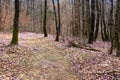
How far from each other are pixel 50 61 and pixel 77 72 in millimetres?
2966

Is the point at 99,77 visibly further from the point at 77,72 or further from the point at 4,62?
the point at 4,62

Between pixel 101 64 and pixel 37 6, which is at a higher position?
pixel 37 6

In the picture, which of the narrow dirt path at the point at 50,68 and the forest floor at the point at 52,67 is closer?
the forest floor at the point at 52,67

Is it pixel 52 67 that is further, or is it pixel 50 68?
pixel 52 67

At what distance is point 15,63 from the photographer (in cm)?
1347

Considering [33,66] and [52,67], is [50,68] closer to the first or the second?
[52,67]

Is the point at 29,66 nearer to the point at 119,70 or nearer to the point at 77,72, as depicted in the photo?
the point at 77,72

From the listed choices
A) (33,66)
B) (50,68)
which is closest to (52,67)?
(50,68)

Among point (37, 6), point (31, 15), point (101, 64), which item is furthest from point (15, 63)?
point (37, 6)

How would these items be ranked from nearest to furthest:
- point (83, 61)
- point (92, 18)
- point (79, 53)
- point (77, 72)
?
point (77, 72) → point (83, 61) → point (79, 53) → point (92, 18)

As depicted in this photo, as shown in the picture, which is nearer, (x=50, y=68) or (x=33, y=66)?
(x=50, y=68)

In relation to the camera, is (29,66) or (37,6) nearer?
(29,66)

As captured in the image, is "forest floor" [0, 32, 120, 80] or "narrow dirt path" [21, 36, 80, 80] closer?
"forest floor" [0, 32, 120, 80]

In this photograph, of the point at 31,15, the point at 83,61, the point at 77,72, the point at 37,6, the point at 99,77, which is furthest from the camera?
the point at 37,6
